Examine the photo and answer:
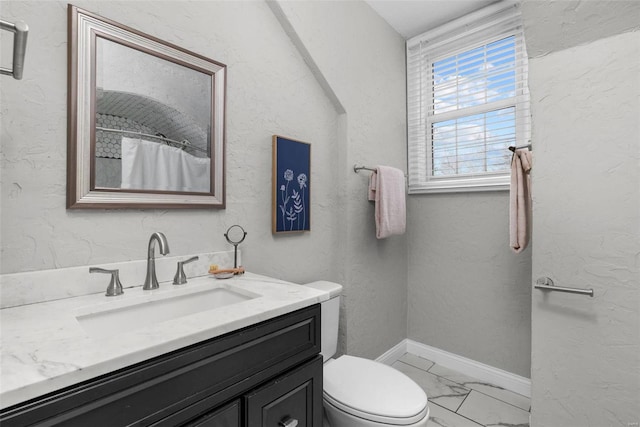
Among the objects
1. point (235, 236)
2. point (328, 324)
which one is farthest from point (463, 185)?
point (235, 236)

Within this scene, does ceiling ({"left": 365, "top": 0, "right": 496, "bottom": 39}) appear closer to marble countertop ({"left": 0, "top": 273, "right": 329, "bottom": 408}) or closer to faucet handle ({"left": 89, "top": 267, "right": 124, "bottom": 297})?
marble countertop ({"left": 0, "top": 273, "right": 329, "bottom": 408})

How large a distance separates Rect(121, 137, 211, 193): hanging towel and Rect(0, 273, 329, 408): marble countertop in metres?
0.40

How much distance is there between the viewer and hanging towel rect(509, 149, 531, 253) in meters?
1.57

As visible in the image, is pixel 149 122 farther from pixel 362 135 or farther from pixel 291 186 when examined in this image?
pixel 362 135

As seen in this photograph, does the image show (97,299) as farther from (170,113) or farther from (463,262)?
(463,262)

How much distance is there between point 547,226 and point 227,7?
174cm

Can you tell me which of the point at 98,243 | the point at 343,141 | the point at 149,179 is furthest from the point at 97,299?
the point at 343,141

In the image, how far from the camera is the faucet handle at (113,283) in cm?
101

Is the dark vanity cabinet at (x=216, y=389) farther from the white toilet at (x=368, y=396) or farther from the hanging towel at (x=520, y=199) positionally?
the hanging towel at (x=520, y=199)

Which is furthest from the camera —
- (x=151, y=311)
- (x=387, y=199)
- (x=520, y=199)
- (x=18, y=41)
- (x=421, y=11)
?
(x=421, y=11)

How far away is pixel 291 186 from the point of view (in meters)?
1.65

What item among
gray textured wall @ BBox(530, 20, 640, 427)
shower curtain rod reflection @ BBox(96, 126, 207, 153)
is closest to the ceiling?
gray textured wall @ BBox(530, 20, 640, 427)

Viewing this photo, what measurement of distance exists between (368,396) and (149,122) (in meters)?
1.36

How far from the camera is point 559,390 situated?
1.40 meters
